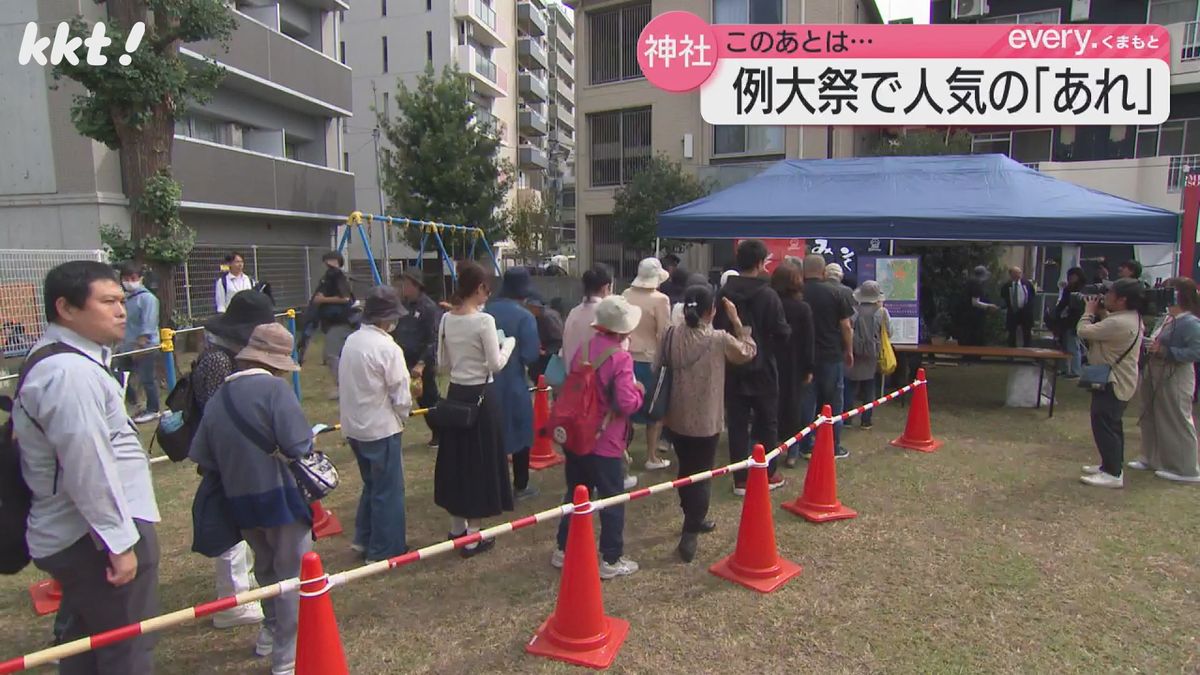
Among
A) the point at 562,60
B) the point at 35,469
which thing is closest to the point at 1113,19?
the point at 35,469

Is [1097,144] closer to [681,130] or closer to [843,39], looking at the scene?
[681,130]

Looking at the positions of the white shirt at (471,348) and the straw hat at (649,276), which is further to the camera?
the straw hat at (649,276)

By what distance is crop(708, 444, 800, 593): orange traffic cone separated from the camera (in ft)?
12.3

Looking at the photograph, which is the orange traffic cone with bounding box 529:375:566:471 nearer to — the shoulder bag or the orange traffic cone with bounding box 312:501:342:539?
the orange traffic cone with bounding box 312:501:342:539

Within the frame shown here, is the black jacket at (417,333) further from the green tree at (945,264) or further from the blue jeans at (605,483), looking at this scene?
the green tree at (945,264)

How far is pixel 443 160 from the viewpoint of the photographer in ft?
60.0

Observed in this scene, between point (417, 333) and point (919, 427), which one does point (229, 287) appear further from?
point (919, 427)

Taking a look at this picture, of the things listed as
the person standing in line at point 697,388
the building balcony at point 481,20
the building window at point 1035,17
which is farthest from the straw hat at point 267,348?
the building balcony at point 481,20

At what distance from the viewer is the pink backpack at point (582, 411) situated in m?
3.57

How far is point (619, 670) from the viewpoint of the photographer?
3.03 meters

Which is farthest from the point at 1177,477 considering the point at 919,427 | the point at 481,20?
the point at 481,20

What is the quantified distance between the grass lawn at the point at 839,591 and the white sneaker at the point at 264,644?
0.05 meters

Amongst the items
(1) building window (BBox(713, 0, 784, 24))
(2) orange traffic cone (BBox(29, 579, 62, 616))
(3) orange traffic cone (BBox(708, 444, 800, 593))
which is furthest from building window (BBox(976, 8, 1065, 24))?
(2) orange traffic cone (BBox(29, 579, 62, 616))

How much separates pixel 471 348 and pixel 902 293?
643cm
